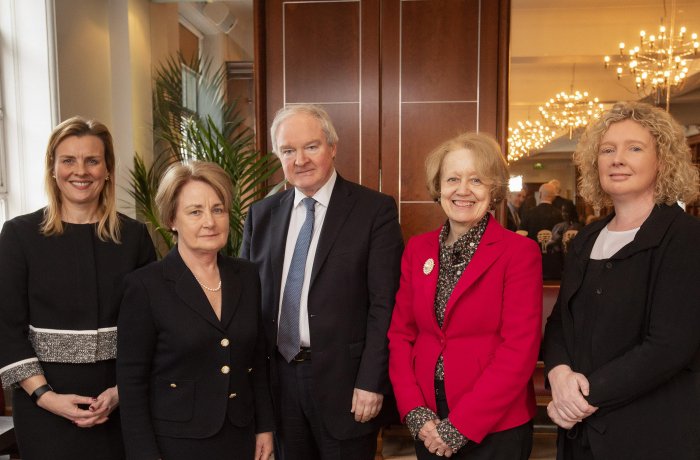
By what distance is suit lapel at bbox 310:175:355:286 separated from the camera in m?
2.00

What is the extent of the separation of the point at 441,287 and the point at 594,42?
3.79 m

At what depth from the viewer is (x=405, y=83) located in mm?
4711

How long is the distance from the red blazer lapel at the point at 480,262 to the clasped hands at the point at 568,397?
0.39m

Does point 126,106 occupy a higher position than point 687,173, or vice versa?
point 126,106

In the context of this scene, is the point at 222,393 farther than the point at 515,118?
No

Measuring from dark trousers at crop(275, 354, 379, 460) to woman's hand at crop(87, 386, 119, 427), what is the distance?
0.57 m

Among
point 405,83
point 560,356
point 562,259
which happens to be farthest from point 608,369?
point 405,83

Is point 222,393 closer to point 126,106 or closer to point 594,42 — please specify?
point 126,106

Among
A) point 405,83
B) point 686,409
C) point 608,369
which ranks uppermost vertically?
point 405,83

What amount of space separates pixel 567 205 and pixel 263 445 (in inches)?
144

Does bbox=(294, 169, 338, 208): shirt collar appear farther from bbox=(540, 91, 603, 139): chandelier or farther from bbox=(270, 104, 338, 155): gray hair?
bbox=(540, 91, 603, 139): chandelier

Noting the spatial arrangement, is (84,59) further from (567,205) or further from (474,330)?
(567,205)

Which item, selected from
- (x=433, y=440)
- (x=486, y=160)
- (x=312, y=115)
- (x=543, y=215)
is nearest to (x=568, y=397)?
(x=433, y=440)

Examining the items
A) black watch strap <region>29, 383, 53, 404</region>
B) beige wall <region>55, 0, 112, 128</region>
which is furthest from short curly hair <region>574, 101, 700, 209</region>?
beige wall <region>55, 0, 112, 128</region>
